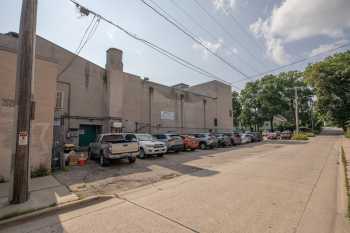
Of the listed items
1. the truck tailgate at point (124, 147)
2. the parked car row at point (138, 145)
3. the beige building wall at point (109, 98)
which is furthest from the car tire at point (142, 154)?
the beige building wall at point (109, 98)

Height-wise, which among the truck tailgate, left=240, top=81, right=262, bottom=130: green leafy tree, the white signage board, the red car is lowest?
the red car

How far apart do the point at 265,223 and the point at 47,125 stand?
28.4ft

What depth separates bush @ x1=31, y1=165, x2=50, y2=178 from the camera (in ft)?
25.9

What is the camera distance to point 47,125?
27.6 ft

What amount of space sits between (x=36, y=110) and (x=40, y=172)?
8.30 ft

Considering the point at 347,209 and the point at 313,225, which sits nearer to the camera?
the point at 313,225

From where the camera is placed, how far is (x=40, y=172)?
806 cm

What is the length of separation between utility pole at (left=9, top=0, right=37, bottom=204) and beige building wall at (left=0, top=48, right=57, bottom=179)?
9.28ft

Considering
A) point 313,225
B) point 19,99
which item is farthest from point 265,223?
point 19,99

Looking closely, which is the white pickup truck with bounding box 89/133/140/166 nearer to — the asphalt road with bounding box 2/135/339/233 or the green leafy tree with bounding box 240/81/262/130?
the asphalt road with bounding box 2/135/339/233

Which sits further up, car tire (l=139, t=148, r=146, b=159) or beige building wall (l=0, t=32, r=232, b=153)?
beige building wall (l=0, t=32, r=232, b=153)

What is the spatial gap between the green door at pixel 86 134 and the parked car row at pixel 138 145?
5720mm

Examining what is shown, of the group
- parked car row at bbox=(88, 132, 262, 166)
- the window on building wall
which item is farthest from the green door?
the window on building wall

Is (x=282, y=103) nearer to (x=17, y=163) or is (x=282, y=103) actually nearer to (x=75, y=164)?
(x=75, y=164)
